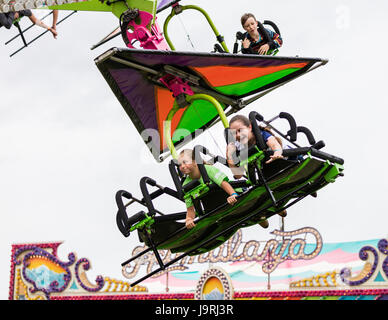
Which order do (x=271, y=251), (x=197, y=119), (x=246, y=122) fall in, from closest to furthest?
Answer: 1. (x=246, y=122)
2. (x=197, y=119)
3. (x=271, y=251)

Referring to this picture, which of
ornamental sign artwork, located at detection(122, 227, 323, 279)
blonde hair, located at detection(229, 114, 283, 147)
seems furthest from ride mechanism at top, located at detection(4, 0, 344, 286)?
ornamental sign artwork, located at detection(122, 227, 323, 279)

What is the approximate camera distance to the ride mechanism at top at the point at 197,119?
22.3ft

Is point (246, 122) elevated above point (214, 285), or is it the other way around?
point (214, 285)

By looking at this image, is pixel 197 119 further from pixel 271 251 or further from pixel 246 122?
pixel 271 251

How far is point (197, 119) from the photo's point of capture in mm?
9219

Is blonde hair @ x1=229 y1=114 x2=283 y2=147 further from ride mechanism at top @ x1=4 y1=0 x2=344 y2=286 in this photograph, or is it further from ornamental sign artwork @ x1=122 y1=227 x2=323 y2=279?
ornamental sign artwork @ x1=122 y1=227 x2=323 y2=279

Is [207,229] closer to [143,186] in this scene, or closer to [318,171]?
[143,186]

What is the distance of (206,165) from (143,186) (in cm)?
73

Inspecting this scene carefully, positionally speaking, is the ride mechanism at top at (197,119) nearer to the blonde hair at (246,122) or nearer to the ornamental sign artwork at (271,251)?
the blonde hair at (246,122)

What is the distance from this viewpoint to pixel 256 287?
74.4 feet

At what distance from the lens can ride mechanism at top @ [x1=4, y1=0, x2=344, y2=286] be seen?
680cm

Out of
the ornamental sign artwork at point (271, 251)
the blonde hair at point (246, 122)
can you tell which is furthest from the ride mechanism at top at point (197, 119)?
the ornamental sign artwork at point (271, 251)

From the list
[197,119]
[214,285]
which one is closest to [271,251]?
[214,285]
